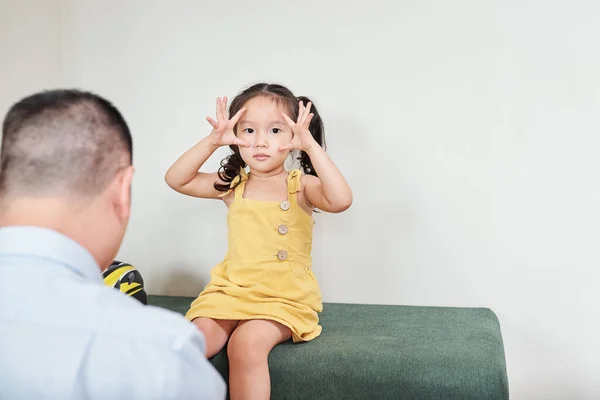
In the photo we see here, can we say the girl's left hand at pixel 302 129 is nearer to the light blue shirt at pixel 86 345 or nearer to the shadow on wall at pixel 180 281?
the shadow on wall at pixel 180 281

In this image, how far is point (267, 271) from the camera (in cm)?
184

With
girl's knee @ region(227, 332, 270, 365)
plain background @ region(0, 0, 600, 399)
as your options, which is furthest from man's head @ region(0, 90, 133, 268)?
plain background @ region(0, 0, 600, 399)

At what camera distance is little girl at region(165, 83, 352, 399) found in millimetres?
1751

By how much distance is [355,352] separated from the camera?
1.62m

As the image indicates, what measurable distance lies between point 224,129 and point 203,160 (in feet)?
0.39

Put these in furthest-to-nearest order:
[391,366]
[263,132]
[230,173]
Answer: [230,173]
[263,132]
[391,366]

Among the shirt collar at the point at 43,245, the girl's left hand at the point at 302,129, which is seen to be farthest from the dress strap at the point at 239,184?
the shirt collar at the point at 43,245

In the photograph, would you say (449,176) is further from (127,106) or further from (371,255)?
(127,106)

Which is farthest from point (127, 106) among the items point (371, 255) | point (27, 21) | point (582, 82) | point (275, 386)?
point (582, 82)

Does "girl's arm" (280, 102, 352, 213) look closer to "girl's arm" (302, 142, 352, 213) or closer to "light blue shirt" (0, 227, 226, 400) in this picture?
"girl's arm" (302, 142, 352, 213)

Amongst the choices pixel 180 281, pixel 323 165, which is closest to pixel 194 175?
pixel 323 165

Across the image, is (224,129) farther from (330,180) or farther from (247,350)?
(247,350)

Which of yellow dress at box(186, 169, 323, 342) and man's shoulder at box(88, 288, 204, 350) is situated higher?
man's shoulder at box(88, 288, 204, 350)

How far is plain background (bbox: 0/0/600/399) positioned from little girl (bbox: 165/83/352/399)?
0.37 metres
